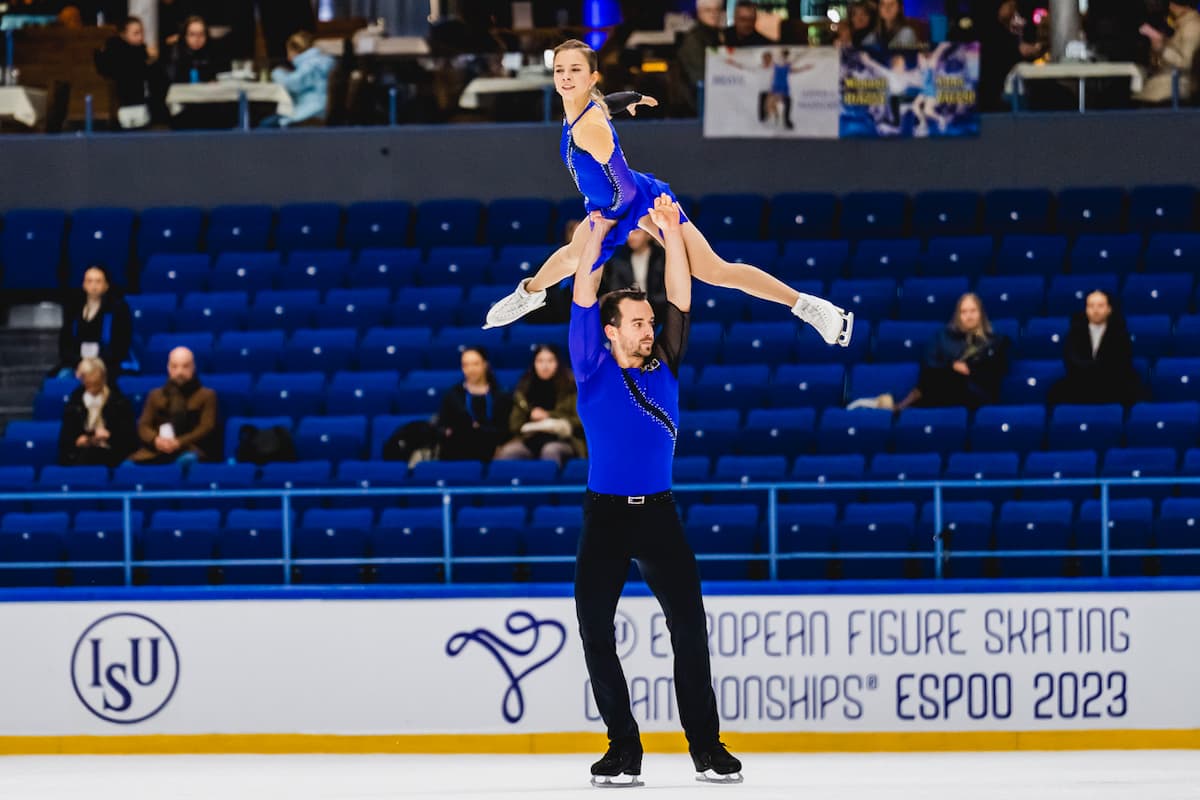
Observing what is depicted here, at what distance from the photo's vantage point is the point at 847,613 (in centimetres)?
944

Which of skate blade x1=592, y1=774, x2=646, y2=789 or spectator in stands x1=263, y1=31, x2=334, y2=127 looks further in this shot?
spectator in stands x1=263, y1=31, x2=334, y2=127

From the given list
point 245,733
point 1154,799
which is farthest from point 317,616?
point 1154,799

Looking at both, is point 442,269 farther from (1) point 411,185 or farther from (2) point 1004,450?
(2) point 1004,450

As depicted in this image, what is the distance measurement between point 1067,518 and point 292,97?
26.3 feet

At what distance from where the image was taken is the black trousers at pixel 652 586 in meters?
6.62

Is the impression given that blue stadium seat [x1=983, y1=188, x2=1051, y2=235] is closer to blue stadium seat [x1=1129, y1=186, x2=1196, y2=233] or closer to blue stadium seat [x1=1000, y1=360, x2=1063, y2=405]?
blue stadium seat [x1=1129, y1=186, x2=1196, y2=233]

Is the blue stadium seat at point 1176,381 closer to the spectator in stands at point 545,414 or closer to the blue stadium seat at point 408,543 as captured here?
the spectator in stands at point 545,414

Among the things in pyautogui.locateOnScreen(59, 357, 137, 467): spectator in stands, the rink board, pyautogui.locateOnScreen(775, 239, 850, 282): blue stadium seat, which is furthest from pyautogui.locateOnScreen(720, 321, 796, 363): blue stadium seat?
pyautogui.locateOnScreen(59, 357, 137, 467): spectator in stands

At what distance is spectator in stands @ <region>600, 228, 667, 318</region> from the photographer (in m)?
12.9

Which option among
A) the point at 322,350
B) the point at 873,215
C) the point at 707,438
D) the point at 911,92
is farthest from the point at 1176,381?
the point at 322,350

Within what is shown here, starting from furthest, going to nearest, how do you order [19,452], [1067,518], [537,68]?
[537,68], [19,452], [1067,518]

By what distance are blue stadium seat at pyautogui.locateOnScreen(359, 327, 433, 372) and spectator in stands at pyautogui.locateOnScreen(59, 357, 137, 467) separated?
5.77ft

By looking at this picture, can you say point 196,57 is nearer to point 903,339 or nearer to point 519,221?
point 519,221

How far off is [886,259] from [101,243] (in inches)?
245
